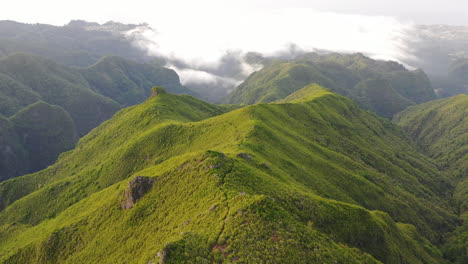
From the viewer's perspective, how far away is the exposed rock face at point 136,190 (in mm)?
79875

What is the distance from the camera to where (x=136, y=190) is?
264 feet

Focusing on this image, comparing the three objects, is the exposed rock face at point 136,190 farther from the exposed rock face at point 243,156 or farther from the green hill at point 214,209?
the exposed rock face at point 243,156

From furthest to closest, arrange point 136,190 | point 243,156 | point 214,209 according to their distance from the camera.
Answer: point 243,156
point 136,190
point 214,209

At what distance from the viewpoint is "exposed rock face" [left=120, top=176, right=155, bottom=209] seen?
79.9m

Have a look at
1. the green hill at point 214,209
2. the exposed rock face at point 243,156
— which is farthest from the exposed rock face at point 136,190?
the exposed rock face at point 243,156

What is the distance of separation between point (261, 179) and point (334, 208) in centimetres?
2216

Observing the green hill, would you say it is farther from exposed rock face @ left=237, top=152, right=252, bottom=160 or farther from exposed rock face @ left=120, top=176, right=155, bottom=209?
exposed rock face @ left=237, top=152, right=252, bottom=160

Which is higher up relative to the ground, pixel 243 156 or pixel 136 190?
pixel 243 156

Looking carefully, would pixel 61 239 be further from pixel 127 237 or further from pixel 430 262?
pixel 430 262

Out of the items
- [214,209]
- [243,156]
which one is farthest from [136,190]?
[243,156]

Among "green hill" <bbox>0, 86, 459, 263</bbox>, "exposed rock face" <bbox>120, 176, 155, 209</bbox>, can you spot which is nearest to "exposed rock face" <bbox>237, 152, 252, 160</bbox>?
"green hill" <bbox>0, 86, 459, 263</bbox>

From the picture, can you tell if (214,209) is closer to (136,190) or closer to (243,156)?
(136,190)

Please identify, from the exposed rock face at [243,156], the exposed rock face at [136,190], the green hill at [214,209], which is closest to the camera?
the green hill at [214,209]

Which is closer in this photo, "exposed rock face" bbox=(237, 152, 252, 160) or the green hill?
the green hill
